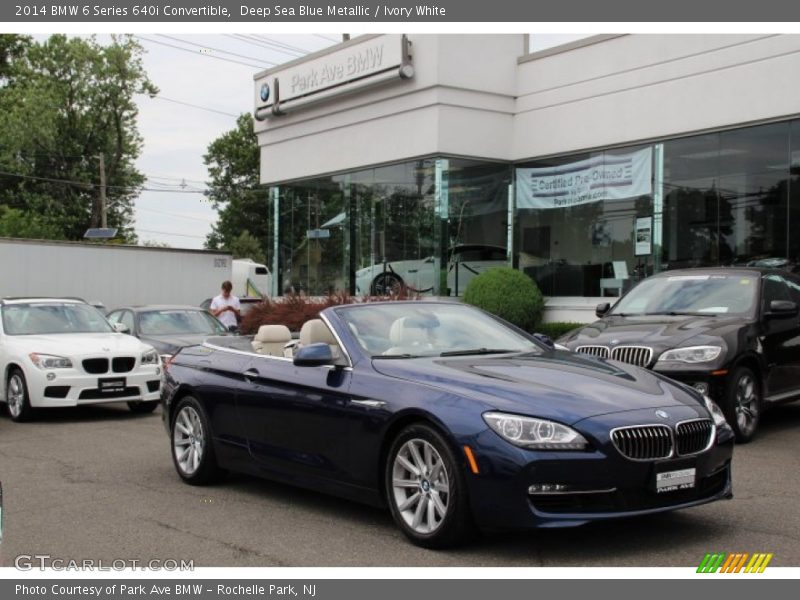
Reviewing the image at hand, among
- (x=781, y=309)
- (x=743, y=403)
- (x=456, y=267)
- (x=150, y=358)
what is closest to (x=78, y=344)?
(x=150, y=358)

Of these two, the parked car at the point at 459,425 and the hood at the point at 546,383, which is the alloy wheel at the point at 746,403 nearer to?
the parked car at the point at 459,425

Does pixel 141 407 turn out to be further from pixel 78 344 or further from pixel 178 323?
pixel 178 323

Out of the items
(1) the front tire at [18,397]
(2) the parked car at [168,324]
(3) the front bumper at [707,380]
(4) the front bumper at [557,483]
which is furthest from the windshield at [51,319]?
(4) the front bumper at [557,483]

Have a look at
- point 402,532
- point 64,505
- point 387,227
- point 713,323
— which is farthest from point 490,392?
point 387,227

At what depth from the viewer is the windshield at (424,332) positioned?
6863mm

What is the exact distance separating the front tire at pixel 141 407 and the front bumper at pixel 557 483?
30.6 ft

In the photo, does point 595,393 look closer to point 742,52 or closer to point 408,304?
point 408,304

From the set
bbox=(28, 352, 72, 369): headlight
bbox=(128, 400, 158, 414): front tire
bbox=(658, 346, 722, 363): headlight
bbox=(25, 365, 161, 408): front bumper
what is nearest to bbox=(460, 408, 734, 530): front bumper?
bbox=(658, 346, 722, 363): headlight

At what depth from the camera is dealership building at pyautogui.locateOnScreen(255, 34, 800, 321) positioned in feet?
59.1

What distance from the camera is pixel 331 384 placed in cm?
668

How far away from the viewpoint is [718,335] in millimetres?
10039

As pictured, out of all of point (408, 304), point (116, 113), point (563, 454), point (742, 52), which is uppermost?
point (116, 113)

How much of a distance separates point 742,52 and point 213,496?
13885 mm

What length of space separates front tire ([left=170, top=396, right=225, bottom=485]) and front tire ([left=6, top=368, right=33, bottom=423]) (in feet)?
17.3
